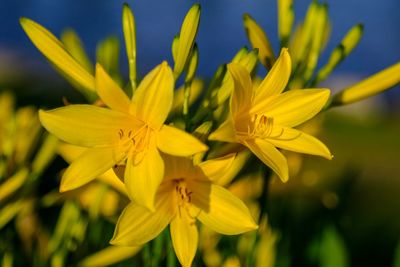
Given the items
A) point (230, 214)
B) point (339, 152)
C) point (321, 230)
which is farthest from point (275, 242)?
point (339, 152)

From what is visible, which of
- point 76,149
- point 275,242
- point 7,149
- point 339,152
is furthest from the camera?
point 339,152

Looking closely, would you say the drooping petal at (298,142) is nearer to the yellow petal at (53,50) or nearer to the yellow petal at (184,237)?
the yellow petal at (184,237)

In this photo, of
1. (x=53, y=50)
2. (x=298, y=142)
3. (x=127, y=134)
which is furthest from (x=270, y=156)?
(x=53, y=50)

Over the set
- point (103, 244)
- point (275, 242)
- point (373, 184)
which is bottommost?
point (373, 184)

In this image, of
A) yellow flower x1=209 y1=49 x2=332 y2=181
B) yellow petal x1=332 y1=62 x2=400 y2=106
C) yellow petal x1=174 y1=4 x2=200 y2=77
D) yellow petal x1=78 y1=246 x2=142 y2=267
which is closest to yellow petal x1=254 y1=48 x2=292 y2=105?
yellow flower x1=209 y1=49 x2=332 y2=181

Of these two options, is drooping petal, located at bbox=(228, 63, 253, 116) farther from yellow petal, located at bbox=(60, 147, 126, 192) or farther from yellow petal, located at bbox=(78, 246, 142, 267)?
yellow petal, located at bbox=(78, 246, 142, 267)

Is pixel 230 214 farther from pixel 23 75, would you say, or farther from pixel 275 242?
pixel 23 75

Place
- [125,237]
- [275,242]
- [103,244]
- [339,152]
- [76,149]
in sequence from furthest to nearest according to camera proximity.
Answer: [339,152] → [103,244] → [275,242] → [76,149] → [125,237]
